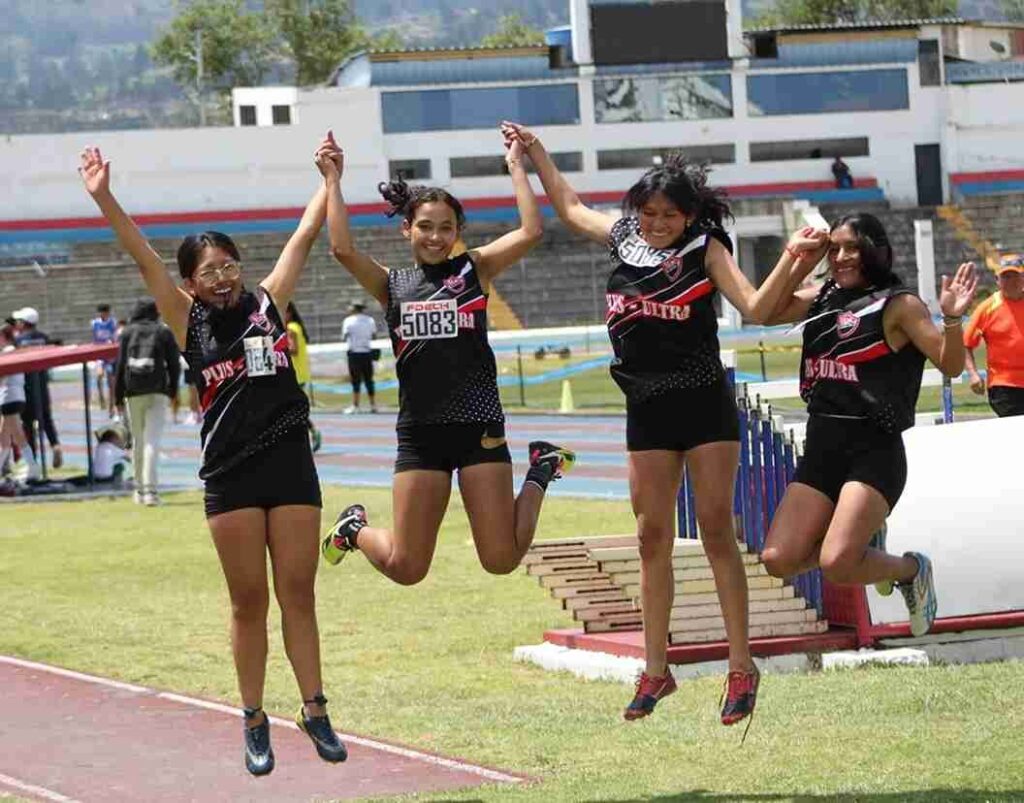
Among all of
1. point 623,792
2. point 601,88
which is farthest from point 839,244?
point 601,88

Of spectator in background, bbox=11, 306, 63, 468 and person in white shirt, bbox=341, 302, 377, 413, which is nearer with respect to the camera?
spectator in background, bbox=11, 306, 63, 468

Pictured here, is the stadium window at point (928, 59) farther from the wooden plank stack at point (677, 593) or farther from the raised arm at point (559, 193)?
the raised arm at point (559, 193)

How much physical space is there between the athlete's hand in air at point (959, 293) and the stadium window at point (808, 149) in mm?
65322

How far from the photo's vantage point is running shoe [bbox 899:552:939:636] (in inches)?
365

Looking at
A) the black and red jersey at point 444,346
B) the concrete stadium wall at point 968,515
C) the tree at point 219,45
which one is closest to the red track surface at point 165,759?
the black and red jersey at point 444,346

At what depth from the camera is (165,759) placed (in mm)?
10031

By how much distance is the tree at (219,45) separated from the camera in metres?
128

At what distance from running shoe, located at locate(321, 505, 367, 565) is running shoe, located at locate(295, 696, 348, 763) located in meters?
1.26

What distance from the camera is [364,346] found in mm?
34000

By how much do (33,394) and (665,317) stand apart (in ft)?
60.1

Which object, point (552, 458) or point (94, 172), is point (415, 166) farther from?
point (94, 172)

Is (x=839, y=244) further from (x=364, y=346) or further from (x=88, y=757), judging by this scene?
(x=364, y=346)

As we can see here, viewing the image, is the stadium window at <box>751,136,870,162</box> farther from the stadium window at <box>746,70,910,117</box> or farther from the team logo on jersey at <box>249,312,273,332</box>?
the team logo on jersey at <box>249,312,273,332</box>

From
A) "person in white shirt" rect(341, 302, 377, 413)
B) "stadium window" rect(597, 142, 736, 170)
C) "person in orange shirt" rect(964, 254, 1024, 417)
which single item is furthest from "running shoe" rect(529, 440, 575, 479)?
"stadium window" rect(597, 142, 736, 170)
